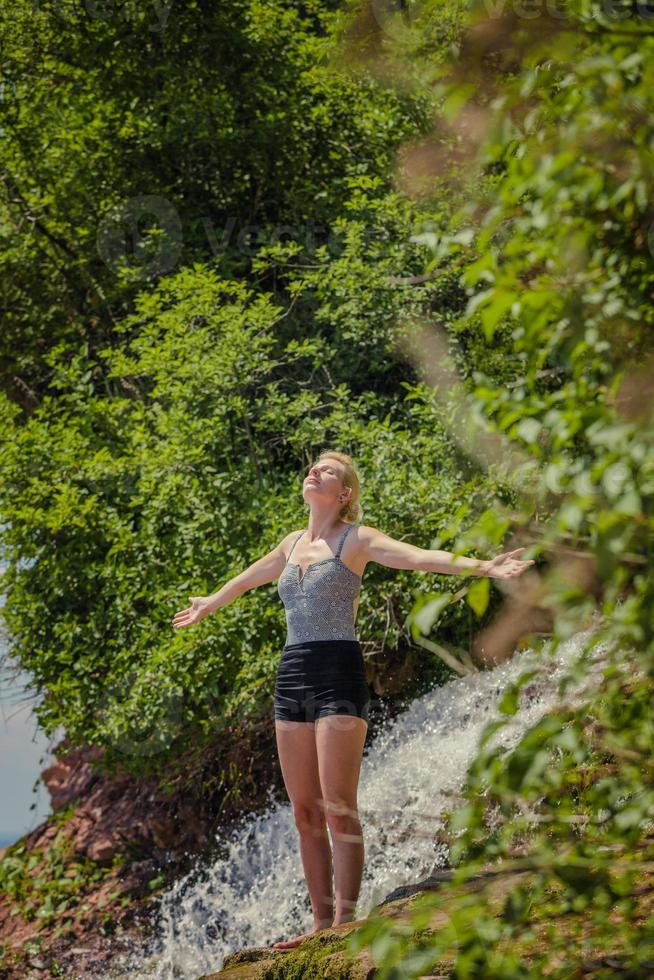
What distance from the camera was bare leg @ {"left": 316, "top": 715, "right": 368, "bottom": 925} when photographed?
4.25m

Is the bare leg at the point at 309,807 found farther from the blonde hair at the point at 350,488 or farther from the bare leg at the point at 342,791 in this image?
the blonde hair at the point at 350,488

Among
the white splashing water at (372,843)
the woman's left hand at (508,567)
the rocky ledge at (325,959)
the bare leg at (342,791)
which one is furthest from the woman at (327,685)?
the white splashing water at (372,843)

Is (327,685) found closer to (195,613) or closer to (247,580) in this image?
(247,580)

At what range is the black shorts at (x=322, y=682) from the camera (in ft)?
14.1

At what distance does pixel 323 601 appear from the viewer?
4.45 meters

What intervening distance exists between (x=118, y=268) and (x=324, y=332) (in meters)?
2.48

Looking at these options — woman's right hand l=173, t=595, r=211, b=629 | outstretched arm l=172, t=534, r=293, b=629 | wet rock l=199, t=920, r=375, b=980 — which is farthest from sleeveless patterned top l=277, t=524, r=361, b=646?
wet rock l=199, t=920, r=375, b=980

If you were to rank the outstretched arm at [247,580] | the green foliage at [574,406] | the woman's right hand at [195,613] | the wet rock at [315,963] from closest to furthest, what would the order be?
the green foliage at [574,406], the wet rock at [315,963], the outstretched arm at [247,580], the woman's right hand at [195,613]

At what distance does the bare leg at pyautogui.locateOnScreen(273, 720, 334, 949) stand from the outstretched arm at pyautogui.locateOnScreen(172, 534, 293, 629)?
2.26 ft

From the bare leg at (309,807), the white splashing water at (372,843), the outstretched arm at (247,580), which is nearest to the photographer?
the bare leg at (309,807)

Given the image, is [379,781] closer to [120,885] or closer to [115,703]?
[115,703]

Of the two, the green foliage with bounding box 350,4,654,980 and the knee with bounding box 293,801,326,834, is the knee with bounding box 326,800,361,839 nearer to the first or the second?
the knee with bounding box 293,801,326,834

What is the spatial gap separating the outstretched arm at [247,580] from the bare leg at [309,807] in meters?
0.69

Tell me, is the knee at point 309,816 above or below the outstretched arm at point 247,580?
below
